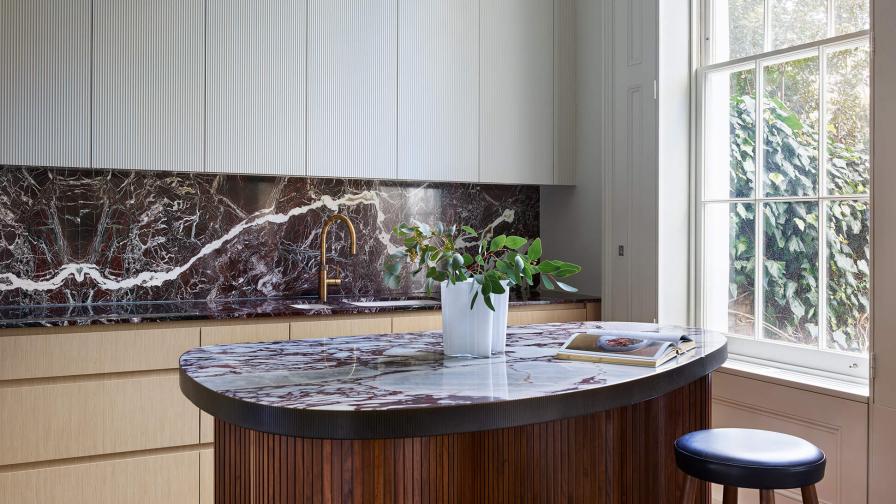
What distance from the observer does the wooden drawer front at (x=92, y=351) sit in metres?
2.61

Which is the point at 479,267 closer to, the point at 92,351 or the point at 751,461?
the point at 751,461

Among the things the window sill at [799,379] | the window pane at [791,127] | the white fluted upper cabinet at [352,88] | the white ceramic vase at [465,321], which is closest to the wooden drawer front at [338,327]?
the white fluted upper cabinet at [352,88]

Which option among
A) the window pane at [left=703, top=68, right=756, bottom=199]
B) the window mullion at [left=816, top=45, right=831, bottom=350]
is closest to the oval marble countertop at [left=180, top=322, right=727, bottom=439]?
the window mullion at [left=816, top=45, right=831, bottom=350]

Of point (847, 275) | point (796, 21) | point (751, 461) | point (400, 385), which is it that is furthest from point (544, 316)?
point (400, 385)

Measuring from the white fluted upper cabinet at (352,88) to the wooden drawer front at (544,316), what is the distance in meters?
0.95

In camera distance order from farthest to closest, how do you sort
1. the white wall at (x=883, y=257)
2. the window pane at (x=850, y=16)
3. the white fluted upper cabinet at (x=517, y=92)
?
the white fluted upper cabinet at (x=517, y=92), the window pane at (x=850, y=16), the white wall at (x=883, y=257)

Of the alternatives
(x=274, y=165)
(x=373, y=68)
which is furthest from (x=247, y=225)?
(x=373, y=68)

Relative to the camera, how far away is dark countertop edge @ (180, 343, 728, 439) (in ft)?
4.17

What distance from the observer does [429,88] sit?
12.3ft

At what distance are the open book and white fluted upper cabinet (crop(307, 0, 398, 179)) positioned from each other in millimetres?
1793

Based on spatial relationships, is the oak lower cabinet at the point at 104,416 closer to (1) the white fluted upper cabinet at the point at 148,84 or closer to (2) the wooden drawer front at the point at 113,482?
(2) the wooden drawer front at the point at 113,482

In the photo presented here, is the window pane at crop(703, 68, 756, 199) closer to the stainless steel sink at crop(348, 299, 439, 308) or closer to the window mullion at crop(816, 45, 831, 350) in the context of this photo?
the window mullion at crop(816, 45, 831, 350)

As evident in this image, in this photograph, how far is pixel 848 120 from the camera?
287cm

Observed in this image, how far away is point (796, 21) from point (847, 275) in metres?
1.09
